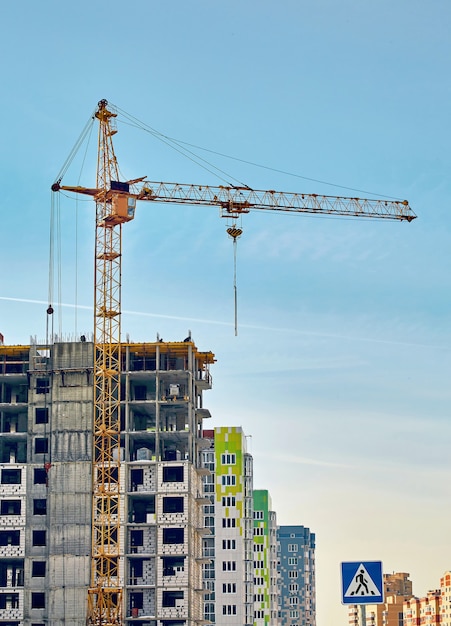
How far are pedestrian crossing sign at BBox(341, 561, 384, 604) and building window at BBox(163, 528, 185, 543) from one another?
12462cm

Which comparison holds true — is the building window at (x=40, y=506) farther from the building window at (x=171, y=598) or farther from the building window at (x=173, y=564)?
the building window at (x=171, y=598)

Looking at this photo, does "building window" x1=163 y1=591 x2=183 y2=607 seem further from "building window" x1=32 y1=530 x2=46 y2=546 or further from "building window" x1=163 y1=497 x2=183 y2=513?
"building window" x1=32 y1=530 x2=46 y2=546

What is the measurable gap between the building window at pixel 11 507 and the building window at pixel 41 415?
10365 millimetres

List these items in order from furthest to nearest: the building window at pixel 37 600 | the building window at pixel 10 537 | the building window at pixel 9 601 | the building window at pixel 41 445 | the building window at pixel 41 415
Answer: the building window at pixel 41 415
the building window at pixel 41 445
the building window at pixel 10 537
the building window at pixel 37 600
the building window at pixel 9 601

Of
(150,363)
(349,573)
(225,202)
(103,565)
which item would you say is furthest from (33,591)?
(349,573)

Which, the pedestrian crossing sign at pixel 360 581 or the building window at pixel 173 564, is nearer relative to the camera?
the pedestrian crossing sign at pixel 360 581

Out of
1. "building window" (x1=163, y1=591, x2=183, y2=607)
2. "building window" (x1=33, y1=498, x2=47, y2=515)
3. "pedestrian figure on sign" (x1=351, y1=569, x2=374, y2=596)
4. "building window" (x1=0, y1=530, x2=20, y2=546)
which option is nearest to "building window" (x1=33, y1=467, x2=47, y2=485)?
"building window" (x1=33, y1=498, x2=47, y2=515)

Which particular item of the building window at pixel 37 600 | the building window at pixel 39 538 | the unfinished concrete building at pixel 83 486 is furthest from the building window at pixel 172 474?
the building window at pixel 37 600

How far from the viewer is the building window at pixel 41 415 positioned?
511 ft

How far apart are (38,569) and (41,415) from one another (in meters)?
19.1

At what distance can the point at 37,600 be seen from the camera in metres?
148

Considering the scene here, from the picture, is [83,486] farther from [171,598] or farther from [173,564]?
[171,598]

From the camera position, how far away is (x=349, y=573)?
27703 millimetres

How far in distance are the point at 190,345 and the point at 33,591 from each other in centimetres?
3612
